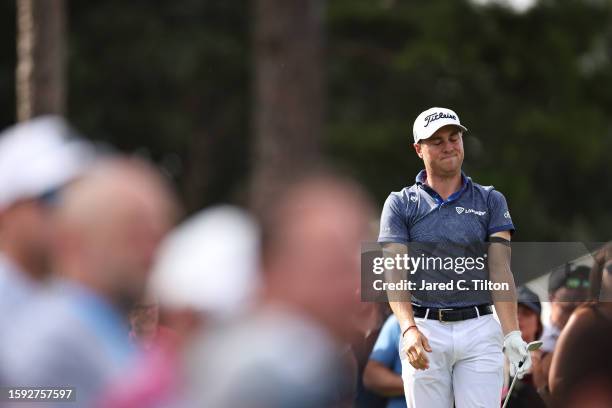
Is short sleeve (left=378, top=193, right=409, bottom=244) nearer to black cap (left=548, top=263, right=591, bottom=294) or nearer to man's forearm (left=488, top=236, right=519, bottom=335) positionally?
man's forearm (left=488, top=236, right=519, bottom=335)

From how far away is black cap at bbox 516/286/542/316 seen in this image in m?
5.82

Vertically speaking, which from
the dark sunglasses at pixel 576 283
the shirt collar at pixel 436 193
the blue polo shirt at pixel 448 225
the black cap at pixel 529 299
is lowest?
the black cap at pixel 529 299

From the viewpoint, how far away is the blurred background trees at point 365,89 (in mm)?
18109

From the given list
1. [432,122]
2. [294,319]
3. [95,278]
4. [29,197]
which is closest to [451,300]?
[432,122]

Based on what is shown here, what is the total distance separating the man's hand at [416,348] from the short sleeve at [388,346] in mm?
797

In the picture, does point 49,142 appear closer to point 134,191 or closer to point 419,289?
point 134,191

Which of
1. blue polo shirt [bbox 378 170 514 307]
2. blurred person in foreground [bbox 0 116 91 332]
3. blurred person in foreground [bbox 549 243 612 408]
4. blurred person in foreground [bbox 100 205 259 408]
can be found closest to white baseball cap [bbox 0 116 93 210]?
blurred person in foreground [bbox 0 116 91 332]

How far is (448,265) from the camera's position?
5277 millimetres

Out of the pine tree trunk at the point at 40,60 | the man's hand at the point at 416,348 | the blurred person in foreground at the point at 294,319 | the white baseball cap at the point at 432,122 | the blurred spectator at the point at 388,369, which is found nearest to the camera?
the blurred person in foreground at the point at 294,319

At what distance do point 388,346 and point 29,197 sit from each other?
126 inches

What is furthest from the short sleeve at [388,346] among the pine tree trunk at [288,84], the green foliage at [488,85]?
the green foliage at [488,85]

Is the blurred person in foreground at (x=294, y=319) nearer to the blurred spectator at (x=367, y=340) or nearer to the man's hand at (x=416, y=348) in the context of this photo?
the man's hand at (x=416, y=348)

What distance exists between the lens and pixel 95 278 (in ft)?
9.18

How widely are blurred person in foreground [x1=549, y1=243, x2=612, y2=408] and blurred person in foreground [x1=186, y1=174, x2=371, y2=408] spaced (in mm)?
1957
